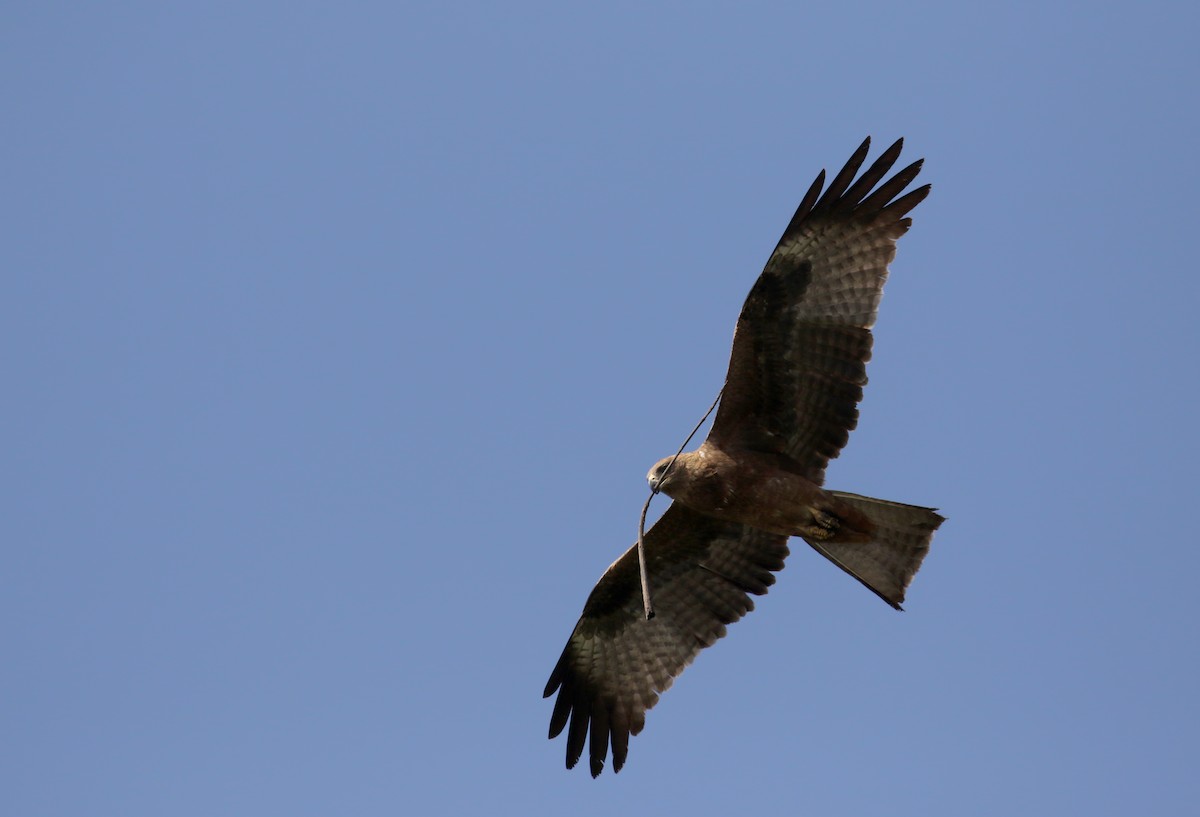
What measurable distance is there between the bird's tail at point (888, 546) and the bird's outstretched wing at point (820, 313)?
20.5 inches

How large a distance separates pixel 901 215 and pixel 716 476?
2292 mm

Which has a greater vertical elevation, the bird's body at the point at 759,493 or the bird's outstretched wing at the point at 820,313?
the bird's outstretched wing at the point at 820,313

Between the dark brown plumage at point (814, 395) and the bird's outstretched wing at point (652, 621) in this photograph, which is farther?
the bird's outstretched wing at point (652, 621)

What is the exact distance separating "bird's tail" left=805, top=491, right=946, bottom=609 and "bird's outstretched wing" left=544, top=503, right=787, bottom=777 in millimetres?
994

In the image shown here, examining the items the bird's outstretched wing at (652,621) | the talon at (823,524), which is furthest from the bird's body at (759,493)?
the bird's outstretched wing at (652,621)

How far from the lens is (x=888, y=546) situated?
9.24 m

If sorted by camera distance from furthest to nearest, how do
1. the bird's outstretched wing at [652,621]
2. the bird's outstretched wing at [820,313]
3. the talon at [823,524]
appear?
the bird's outstretched wing at [652,621], the talon at [823,524], the bird's outstretched wing at [820,313]

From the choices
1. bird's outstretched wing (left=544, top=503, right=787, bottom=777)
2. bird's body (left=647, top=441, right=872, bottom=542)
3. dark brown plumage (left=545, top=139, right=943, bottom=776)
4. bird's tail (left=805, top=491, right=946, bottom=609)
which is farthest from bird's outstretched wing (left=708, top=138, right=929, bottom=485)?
bird's outstretched wing (left=544, top=503, right=787, bottom=777)

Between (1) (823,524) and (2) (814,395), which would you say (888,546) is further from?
(2) (814,395)

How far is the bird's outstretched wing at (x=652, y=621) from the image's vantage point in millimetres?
10227

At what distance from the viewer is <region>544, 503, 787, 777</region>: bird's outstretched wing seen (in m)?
10.2

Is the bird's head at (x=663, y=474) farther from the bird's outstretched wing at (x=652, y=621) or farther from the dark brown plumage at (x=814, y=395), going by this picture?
the bird's outstretched wing at (x=652, y=621)

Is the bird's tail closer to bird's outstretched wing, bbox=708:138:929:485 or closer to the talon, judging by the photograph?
the talon

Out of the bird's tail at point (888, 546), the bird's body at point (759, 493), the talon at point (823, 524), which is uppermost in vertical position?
the bird's body at point (759, 493)
